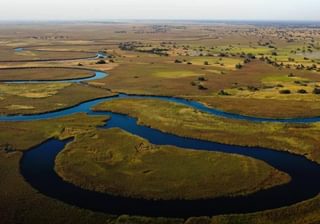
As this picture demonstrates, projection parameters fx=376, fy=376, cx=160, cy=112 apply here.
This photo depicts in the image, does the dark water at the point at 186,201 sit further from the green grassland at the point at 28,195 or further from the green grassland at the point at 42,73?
the green grassland at the point at 42,73

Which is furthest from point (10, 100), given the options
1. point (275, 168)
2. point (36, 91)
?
point (275, 168)

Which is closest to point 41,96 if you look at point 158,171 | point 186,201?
point 158,171

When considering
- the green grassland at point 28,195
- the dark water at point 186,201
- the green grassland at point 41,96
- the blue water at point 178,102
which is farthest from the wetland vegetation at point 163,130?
the blue water at point 178,102

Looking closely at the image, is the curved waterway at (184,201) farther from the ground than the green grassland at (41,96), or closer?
closer

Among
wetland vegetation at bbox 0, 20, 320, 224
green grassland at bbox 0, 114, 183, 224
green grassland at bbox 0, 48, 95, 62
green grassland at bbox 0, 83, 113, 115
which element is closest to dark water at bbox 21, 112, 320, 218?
wetland vegetation at bbox 0, 20, 320, 224

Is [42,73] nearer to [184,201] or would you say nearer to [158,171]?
[158,171]

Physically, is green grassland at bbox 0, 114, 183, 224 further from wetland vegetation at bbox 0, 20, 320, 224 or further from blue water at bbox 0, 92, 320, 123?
blue water at bbox 0, 92, 320, 123
